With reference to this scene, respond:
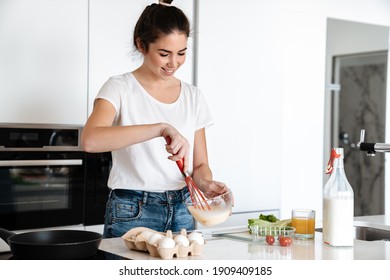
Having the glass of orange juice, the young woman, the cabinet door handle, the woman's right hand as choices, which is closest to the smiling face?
the young woman

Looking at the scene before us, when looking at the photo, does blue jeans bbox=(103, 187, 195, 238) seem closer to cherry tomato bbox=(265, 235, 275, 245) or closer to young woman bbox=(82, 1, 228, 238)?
young woman bbox=(82, 1, 228, 238)

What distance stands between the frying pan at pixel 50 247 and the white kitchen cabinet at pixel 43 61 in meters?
1.46

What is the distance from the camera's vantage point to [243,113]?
12.1ft

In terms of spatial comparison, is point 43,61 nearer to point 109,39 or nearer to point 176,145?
point 109,39

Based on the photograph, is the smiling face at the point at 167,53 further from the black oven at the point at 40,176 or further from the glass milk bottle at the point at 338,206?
the black oven at the point at 40,176

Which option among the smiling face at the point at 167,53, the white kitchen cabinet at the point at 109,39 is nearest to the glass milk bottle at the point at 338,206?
the smiling face at the point at 167,53

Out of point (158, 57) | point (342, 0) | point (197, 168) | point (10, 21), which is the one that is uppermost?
point (342, 0)

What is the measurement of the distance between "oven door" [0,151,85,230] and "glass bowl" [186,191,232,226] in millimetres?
1488

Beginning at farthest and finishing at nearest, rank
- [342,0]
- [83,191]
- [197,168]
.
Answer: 1. [342,0]
2. [83,191]
3. [197,168]

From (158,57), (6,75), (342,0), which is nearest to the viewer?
(158,57)

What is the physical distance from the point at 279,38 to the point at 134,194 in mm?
2127

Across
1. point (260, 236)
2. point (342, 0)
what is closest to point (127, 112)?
point (260, 236)

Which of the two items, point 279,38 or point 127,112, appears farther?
point 279,38
